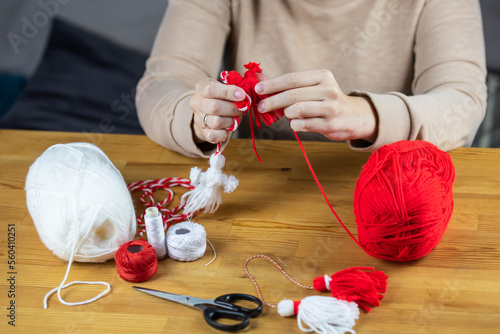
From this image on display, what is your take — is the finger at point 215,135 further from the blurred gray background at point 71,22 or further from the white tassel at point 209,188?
the blurred gray background at point 71,22

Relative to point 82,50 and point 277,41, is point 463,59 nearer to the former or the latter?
point 277,41

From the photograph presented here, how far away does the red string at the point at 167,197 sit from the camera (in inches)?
36.9

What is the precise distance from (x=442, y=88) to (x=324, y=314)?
2.08 ft

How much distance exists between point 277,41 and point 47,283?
0.78 metres

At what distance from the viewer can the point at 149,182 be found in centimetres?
103

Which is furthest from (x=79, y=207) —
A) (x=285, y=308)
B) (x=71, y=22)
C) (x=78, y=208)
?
(x=71, y=22)

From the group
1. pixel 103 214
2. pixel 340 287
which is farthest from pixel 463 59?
pixel 103 214

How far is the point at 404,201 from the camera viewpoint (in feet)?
2.48

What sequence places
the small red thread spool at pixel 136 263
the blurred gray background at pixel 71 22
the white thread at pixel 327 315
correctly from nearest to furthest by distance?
1. the white thread at pixel 327 315
2. the small red thread spool at pixel 136 263
3. the blurred gray background at pixel 71 22

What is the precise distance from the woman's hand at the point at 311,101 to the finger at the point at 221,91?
0.03 m

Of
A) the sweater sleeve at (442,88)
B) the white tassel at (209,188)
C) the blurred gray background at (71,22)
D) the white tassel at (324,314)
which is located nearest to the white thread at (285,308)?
the white tassel at (324,314)

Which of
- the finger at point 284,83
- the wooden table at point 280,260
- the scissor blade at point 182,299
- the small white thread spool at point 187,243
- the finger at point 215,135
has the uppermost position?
the finger at point 284,83

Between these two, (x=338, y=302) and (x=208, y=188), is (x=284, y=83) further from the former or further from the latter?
(x=338, y=302)

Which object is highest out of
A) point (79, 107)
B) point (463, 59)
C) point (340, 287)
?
point (463, 59)
